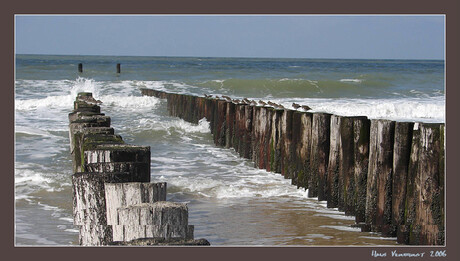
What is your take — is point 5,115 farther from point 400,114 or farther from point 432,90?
point 432,90

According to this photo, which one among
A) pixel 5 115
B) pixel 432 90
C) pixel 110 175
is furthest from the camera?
pixel 432 90

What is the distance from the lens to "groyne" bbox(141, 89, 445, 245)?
5031 mm

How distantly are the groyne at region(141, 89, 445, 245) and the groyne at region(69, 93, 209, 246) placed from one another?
2211mm

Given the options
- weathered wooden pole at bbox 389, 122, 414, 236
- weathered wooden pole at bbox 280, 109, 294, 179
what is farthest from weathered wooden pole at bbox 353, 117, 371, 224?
weathered wooden pole at bbox 280, 109, 294, 179

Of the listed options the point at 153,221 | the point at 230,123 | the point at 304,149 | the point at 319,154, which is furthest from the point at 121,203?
the point at 230,123

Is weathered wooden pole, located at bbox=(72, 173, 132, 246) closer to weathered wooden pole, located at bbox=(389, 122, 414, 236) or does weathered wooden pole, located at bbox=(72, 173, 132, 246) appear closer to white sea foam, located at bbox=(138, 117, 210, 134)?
weathered wooden pole, located at bbox=(389, 122, 414, 236)

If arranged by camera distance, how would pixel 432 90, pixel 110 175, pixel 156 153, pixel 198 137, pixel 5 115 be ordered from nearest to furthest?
pixel 110 175 → pixel 5 115 → pixel 156 153 → pixel 198 137 → pixel 432 90

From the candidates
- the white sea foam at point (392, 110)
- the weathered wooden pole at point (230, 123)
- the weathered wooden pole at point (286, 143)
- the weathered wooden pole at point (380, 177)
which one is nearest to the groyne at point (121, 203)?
the weathered wooden pole at point (380, 177)

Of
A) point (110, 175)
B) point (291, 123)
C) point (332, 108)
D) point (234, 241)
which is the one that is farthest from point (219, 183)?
point (332, 108)

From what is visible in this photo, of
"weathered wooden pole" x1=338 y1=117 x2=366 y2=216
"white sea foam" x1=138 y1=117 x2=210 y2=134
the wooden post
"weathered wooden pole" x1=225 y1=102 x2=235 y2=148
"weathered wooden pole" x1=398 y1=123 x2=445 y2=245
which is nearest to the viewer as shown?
the wooden post

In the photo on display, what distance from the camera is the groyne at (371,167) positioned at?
16.5ft

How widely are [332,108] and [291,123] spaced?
1195 centimetres

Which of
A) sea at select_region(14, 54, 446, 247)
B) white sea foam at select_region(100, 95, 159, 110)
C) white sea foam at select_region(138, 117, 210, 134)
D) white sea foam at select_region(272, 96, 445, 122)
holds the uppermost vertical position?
white sea foam at select_region(100, 95, 159, 110)

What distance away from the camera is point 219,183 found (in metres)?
7.91
